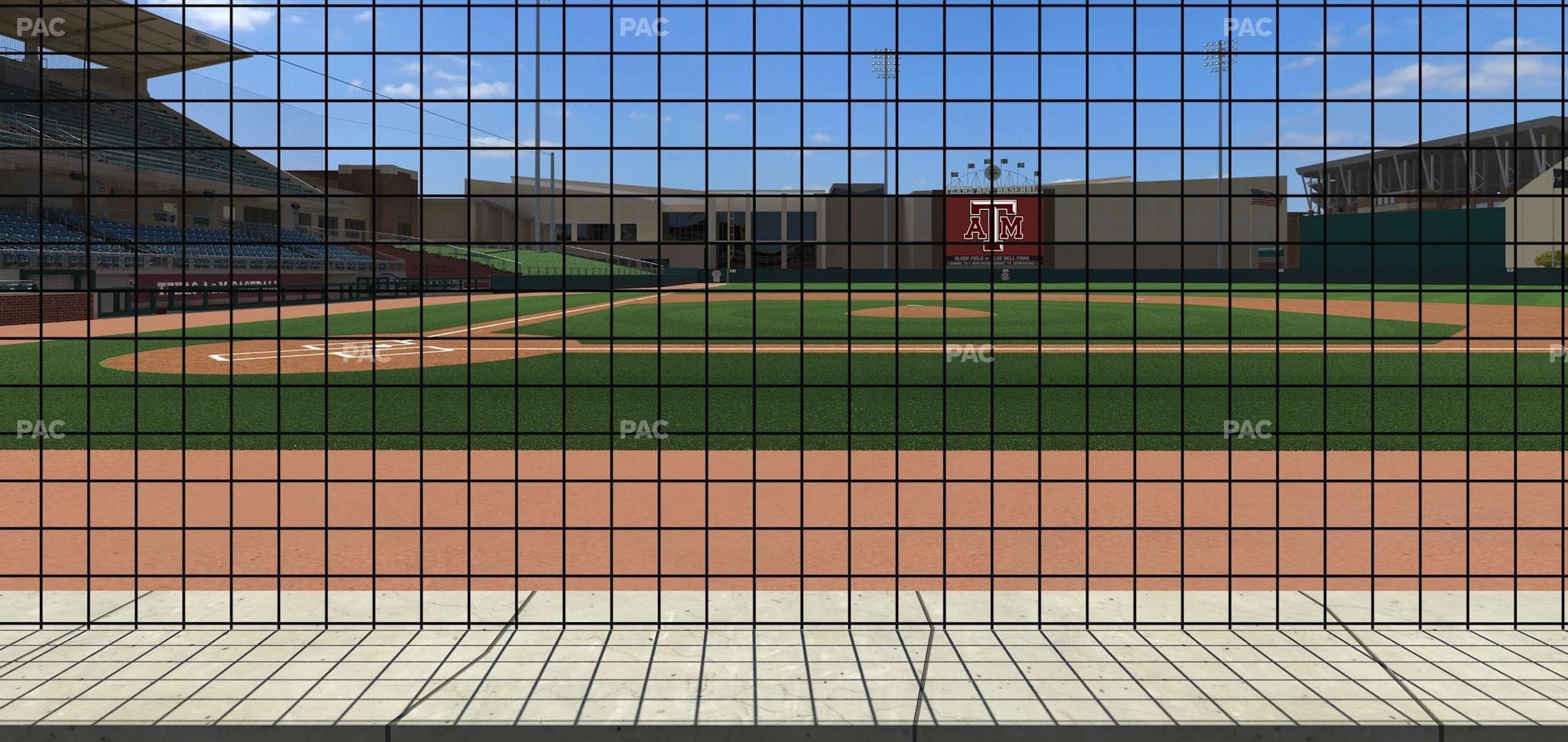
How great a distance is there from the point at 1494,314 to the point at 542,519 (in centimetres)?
4240

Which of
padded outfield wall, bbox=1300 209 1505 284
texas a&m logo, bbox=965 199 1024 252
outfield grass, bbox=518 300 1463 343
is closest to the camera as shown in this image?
texas a&m logo, bbox=965 199 1024 252

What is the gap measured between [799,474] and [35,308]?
1151 inches

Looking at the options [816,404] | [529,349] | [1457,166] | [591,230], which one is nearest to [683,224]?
[591,230]

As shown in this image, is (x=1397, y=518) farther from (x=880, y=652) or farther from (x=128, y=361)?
(x=128, y=361)

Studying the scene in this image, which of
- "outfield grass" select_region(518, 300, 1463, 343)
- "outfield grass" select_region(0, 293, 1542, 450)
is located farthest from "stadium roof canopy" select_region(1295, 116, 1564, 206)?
"outfield grass" select_region(0, 293, 1542, 450)

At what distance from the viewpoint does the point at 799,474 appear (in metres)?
11.7

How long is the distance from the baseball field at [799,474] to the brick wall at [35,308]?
19.5 feet

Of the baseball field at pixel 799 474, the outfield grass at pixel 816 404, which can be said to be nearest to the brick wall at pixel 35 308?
the outfield grass at pixel 816 404

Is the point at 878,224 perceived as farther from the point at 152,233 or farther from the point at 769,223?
the point at 152,233

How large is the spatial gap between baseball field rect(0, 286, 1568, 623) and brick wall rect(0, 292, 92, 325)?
5.96 meters

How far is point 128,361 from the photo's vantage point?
25.5 m

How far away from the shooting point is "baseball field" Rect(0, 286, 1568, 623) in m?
6.18

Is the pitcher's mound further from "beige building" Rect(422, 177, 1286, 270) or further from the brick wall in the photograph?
the brick wall

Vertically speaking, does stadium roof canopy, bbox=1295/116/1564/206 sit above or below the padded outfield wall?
above
